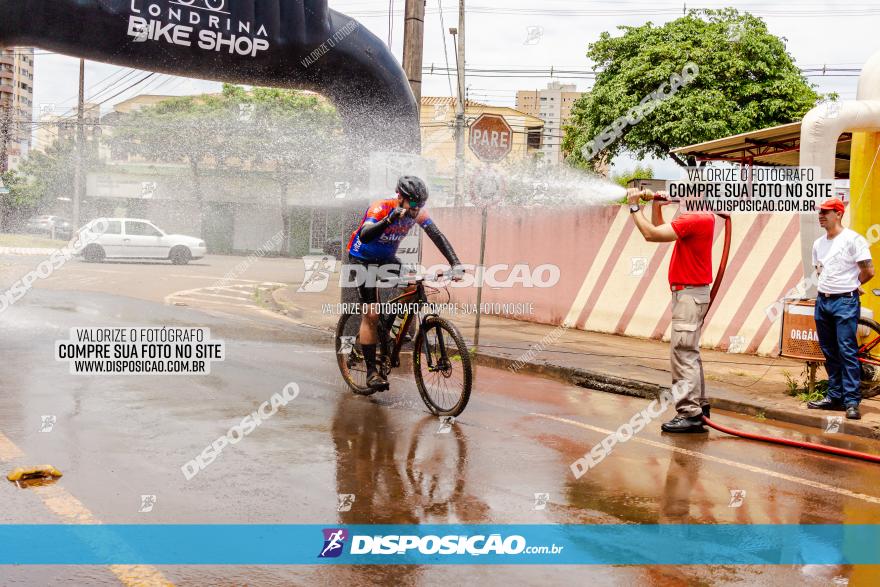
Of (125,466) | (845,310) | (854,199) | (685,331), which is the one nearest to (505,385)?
(685,331)

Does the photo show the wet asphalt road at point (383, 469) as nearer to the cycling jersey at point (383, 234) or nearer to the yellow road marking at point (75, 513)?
the yellow road marking at point (75, 513)

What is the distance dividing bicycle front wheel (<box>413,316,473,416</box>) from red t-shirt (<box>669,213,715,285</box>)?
80.1 inches

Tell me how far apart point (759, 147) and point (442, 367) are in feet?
25.3

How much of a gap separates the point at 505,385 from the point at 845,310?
11.8 feet

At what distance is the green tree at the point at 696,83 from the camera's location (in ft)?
104

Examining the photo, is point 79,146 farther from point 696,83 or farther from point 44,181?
point 696,83

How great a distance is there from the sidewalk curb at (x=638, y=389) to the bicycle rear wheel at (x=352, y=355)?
2943 mm

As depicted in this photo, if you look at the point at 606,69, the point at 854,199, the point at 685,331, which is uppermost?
the point at 606,69

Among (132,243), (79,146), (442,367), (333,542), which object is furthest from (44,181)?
(333,542)

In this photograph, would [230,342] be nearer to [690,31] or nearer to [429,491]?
[429,491]

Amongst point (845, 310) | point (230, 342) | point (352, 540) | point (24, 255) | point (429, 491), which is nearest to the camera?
point (352, 540)

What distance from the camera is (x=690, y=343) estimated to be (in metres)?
7.38

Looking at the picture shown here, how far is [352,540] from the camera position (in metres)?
4.30

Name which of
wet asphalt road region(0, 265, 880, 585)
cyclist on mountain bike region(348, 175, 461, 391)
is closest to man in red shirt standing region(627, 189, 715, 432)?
wet asphalt road region(0, 265, 880, 585)
